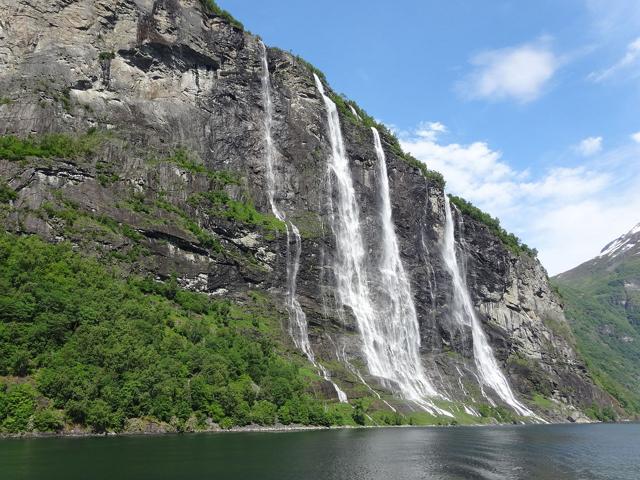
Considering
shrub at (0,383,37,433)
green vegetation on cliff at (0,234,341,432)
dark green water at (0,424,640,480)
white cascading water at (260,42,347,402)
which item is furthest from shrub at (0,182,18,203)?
white cascading water at (260,42,347,402)

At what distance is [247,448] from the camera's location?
133 feet

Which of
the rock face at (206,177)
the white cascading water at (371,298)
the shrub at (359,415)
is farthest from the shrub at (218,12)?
the shrub at (359,415)

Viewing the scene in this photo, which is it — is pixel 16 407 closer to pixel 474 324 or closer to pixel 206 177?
pixel 206 177

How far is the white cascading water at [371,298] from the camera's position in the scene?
82250 mm

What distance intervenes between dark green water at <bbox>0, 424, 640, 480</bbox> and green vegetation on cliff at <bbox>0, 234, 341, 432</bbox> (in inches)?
151

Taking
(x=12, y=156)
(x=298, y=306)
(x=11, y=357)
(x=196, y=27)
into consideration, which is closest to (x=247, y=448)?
(x=11, y=357)

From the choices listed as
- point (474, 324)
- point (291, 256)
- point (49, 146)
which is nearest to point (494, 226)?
point (474, 324)

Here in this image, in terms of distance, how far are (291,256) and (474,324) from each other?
41.7m

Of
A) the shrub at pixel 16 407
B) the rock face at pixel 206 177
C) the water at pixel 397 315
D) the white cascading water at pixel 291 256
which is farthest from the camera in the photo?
the water at pixel 397 315

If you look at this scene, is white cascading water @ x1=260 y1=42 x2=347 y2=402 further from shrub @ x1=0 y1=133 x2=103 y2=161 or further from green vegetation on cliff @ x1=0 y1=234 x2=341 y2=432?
shrub @ x1=0 y1=133 x2=103 y2=161

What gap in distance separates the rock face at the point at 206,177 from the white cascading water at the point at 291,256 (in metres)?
Result: 1.05

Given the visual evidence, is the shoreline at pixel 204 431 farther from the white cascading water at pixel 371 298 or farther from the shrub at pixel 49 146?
the shrub at pixel 49 146

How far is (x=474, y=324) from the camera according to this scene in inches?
4203

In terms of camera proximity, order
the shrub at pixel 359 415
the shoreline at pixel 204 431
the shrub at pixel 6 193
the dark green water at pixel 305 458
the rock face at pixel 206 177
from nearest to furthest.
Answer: the dark green water at pixel 305 458 → the shoreline at pixel 204 431 → the shrub at pixel 359 415 → the shrub at pixel 6 193 → the rock face at pixel 206 177
